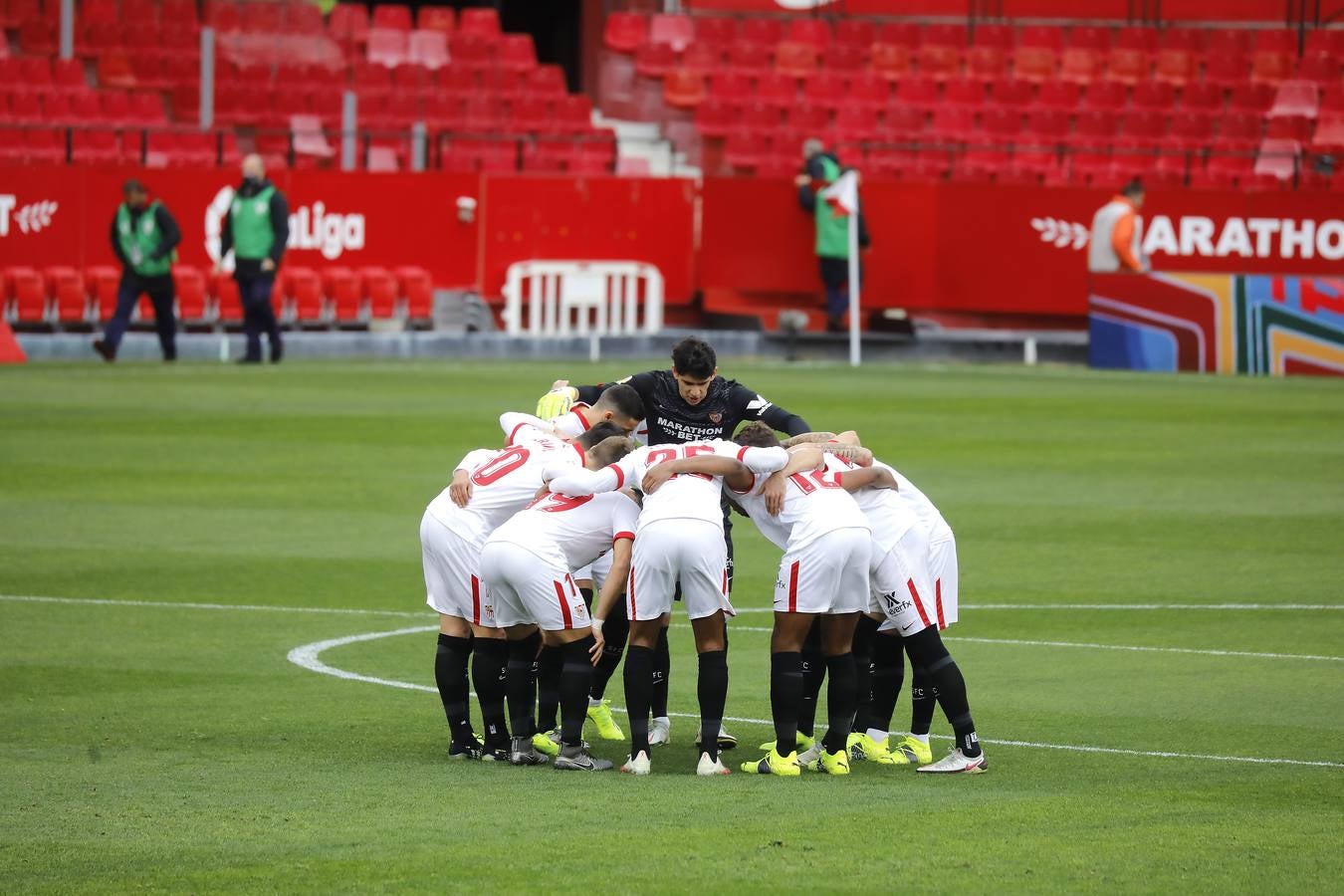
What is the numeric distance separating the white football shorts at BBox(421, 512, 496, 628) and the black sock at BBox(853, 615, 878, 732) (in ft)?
4.99

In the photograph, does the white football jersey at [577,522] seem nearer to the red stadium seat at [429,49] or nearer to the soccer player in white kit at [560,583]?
the soccer player in white kit at [560,583]

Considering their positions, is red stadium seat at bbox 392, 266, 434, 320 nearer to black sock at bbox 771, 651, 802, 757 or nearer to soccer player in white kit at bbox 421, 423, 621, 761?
soccer player in white kit at bbox 421, 423, 621, 761

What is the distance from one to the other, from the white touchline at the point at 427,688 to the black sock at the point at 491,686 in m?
1.23

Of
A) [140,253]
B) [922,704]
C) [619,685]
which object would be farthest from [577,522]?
[140,253]

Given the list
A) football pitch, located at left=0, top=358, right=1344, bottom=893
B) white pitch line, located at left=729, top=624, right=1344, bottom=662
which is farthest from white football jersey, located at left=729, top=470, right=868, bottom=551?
white pitch line, located at left=729, top=624, right=1344, bottom=662

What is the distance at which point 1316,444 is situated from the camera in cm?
2127

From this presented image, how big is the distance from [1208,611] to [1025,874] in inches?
262

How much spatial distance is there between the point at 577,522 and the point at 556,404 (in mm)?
930

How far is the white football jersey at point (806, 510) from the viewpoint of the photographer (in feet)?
28.5

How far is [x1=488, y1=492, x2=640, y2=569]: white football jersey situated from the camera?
8992 millimetres

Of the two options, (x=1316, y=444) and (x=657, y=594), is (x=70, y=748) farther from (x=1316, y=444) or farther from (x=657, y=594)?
(x=1316, y=444)

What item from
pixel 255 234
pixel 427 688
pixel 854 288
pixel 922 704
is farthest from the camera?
pixel 854 288

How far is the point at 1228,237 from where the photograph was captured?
32.3 metres

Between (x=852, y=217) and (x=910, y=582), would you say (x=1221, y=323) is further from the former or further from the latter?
(x=910, y=582)
